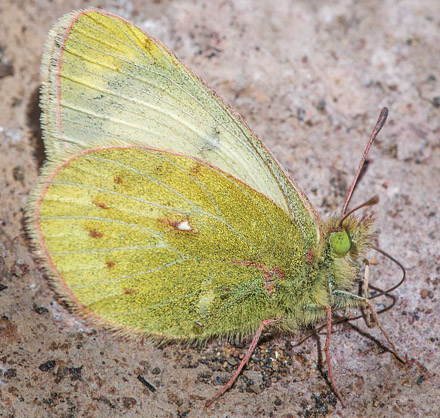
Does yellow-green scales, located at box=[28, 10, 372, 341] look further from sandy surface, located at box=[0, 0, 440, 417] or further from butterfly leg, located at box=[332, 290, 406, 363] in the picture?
sandy surface, located at box=[0, 0, 440, 417]

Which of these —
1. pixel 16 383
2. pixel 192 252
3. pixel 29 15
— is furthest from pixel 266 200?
pixel 29 15

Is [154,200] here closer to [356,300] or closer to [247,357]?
Result: [247,357]

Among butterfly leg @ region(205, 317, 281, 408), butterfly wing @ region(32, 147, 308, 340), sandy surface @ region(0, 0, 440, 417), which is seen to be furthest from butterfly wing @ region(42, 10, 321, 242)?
sandy surface @ region(0, 0, 440, 417)

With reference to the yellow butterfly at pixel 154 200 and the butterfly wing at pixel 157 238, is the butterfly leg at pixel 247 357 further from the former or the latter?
the butterfly wing at pixel 157 238

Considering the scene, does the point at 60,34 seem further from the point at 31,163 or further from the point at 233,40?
the point at 233,40

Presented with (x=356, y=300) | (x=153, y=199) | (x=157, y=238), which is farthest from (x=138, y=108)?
(x=356, y=300)

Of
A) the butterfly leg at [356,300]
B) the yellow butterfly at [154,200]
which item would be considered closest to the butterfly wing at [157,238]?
the yellow butterfly at [154,200]
